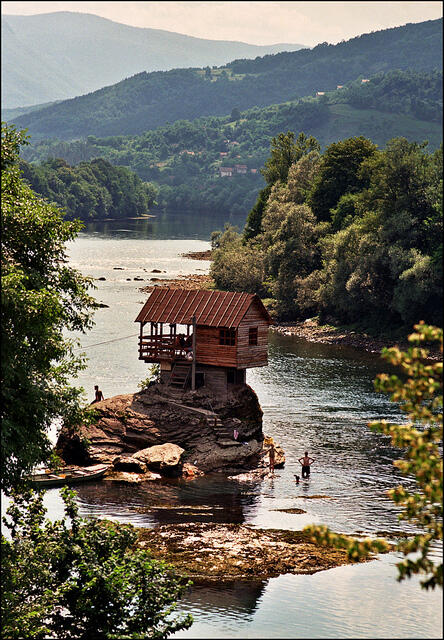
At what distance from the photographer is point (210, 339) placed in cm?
6569

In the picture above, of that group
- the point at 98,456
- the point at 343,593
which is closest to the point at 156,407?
the point at 98,456

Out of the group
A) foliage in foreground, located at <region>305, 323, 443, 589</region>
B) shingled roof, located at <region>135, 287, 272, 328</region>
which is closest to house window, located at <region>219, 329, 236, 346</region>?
shingled roof, located at <region>135, 287, 272, 328</region>

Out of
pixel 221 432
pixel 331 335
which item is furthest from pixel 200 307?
pixel 331 335

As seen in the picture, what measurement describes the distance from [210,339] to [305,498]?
15.2 meters

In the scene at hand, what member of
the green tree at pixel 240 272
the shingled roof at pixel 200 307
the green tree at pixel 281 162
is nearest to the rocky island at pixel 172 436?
the shingled roof at pixel 200 307

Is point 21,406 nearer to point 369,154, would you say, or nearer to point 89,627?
point 89,627

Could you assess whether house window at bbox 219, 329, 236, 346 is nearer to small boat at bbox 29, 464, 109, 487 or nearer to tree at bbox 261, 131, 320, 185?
small boat at bbox 29, 464, 109, 487

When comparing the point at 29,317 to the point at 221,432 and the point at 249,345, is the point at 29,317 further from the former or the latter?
the point at 249,345

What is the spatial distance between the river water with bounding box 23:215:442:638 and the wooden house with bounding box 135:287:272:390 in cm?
598

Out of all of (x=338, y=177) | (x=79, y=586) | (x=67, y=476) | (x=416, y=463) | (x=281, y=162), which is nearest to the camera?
(x=416, y=463)

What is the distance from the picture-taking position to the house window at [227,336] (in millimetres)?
65188

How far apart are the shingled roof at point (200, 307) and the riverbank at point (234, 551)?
755 inches

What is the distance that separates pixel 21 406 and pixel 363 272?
77782 mm

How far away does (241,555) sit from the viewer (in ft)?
148
